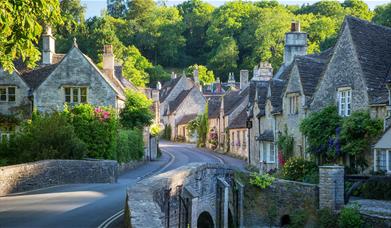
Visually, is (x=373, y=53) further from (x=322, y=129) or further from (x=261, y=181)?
(x=261, y=181)

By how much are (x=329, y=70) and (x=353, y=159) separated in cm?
554

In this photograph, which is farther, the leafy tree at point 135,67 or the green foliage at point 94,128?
the leafy tree at point 135,67

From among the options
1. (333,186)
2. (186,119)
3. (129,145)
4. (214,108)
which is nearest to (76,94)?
(129,145)

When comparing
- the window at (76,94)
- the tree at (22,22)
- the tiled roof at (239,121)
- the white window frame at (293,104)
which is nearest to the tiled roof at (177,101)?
the tiled roof at (239,121)

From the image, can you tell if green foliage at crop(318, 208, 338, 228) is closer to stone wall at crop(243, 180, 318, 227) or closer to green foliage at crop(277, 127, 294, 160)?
stone wall at crop(243, 180, 318, 227)

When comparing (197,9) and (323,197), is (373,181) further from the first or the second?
(197,9)

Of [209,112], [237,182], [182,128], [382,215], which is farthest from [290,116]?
Result: [182,128]

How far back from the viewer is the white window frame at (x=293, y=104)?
118 feet

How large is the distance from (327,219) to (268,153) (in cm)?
1780

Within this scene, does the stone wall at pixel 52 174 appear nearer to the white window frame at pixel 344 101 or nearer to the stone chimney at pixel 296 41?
the white window frame at pixel 344 101

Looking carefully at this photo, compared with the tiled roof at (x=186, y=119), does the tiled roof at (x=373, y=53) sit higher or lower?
higher

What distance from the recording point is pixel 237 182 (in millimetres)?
27188

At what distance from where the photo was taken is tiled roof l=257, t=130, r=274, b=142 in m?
41.2

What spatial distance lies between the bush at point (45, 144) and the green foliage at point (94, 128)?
11.9 feet
